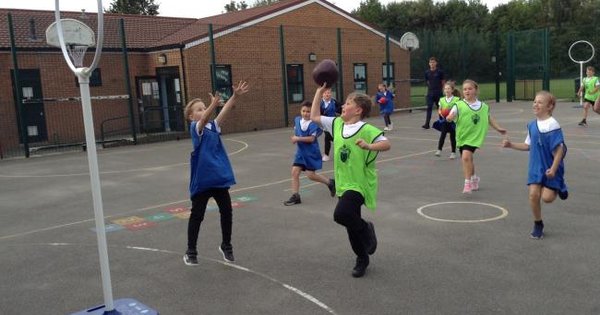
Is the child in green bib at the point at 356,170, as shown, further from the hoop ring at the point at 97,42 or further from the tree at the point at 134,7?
the tree at the point at 134,7

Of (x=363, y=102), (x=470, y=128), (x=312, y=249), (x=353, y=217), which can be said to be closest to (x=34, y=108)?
(x=470, y=128)

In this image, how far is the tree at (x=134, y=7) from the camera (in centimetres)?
5159

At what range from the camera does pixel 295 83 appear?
23.1 m

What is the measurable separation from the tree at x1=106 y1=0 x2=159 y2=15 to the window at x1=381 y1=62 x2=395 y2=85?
3310 centimetres

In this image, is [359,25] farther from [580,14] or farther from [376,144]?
[580,14]

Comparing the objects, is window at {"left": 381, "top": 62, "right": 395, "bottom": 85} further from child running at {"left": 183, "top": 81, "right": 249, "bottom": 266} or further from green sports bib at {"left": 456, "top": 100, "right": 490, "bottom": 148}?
child running at {"left": 183, "top": 81, "right": 249, "bottom": 266}

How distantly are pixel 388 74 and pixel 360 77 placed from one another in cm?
142

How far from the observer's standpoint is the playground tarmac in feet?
14.6

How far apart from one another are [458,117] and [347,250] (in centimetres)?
364

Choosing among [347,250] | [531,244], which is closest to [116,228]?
[347,250]

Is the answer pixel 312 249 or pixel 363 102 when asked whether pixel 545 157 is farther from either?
pixel 312 249

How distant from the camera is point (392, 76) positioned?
87.8 ft

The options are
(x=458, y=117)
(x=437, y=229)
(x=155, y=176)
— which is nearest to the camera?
A: (x=437, y=229)

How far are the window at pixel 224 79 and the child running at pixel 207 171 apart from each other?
15.1 m
